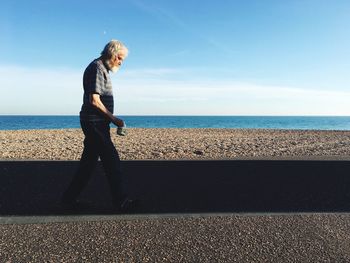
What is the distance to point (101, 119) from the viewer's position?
438 centimetres

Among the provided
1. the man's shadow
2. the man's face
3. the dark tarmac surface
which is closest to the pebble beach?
the man's shadow

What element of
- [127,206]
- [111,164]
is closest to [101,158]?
[111,164]

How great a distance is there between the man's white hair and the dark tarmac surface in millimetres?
1796

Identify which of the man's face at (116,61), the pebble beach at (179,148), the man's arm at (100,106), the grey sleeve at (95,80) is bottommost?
the pebble beach at (179,148)

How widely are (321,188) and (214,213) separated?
2.26 m

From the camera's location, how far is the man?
4.25 m

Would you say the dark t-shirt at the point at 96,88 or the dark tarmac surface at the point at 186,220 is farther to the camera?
the dark t-shirt at the point at 96,88

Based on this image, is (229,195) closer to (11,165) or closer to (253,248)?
(253,248)

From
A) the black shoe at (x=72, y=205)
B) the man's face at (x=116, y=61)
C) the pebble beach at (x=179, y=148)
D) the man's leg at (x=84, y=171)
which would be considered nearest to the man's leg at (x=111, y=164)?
the man's leg at (x=84, y=171)

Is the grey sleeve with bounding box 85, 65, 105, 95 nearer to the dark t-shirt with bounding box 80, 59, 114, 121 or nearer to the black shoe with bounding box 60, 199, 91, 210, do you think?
the dark t-shirt with bounding box 80, 59, 114, 121

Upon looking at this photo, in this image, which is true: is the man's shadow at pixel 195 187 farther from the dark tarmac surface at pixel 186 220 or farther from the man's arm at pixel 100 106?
the man's arm at pixel 100 106

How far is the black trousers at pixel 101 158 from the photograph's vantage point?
4.40 meters

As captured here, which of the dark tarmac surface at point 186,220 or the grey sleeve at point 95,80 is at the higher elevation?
the grey sleeve at point 95,80

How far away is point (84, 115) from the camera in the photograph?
14.4ft
